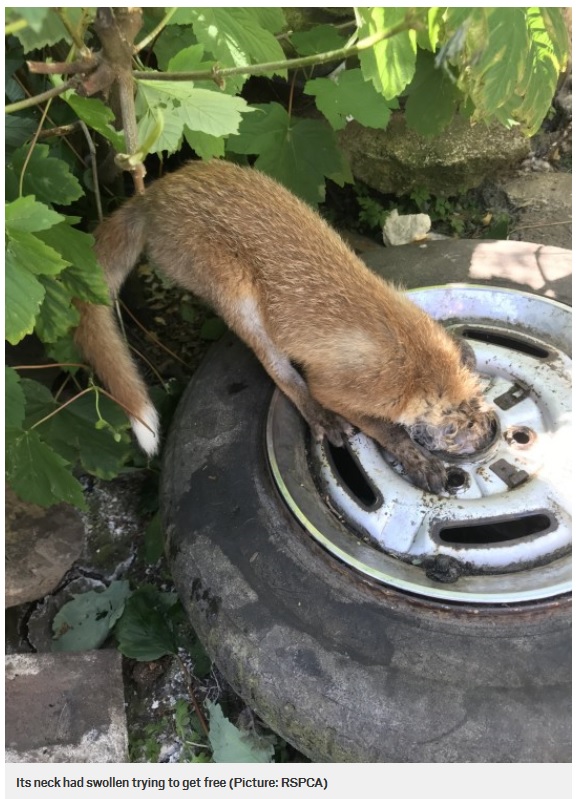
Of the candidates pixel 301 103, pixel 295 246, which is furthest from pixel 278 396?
pixel 301 103

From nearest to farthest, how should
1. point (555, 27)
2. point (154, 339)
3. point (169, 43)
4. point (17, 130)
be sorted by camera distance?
point (555, 27)
point (17, 130)
point (169, 43)
point (154, 339)

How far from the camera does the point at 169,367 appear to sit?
3064mm

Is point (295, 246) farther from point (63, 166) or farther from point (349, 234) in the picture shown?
point (349, 234)

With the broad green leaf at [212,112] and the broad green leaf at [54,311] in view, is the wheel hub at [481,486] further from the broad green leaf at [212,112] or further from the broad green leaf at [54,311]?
the broad green leaf at [212,112]

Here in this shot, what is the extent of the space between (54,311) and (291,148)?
1.22 meters

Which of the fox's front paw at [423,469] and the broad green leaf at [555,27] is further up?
the broad green leaf at [555,27]

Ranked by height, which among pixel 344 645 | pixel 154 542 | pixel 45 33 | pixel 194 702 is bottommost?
pixel 194 702

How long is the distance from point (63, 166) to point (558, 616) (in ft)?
5.80

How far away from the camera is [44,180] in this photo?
1.85 metres

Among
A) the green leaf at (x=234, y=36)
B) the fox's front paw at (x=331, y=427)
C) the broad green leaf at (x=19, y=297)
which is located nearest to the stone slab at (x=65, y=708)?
the fox's front paw at (x=331, y=427)

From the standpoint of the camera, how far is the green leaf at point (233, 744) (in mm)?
1932

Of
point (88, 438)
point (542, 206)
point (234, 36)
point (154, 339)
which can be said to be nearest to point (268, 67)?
point (234, 36)

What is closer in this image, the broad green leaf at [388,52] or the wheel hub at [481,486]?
the broad green leaf at [388,52]

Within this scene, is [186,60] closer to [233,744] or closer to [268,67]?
[268,67]
